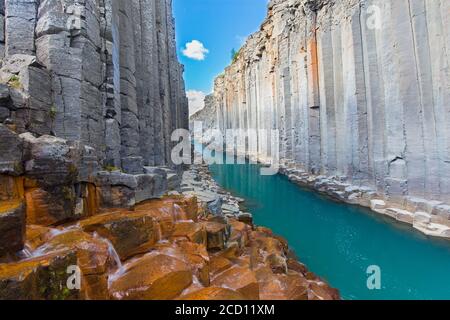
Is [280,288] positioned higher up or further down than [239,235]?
further down

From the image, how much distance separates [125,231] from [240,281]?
214 centimetres

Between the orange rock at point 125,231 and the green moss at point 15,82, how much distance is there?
306 centimetres

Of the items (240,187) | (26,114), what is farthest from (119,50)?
(240,187)

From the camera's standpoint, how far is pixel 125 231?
396 cm

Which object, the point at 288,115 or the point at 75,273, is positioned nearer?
the point at 75,273

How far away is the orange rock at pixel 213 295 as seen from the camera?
10.3 feet

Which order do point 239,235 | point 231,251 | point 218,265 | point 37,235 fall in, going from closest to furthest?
point 37,235 → point 218,265 → point 231,251 → point 239,235

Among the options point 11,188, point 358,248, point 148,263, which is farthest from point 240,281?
point 358,248

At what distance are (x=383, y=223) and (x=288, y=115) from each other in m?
13.8

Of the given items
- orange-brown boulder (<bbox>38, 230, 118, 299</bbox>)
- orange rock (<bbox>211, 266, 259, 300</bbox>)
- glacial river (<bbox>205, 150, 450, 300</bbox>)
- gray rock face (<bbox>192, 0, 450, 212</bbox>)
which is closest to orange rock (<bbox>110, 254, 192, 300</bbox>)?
orange-brown boulder (<bbox>38, 230, 118, 299</bbox>)

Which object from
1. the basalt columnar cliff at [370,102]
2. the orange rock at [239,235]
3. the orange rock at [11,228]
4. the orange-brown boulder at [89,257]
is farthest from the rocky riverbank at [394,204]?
the orange rock at [11,228]

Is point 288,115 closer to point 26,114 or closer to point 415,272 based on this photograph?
point 415,272

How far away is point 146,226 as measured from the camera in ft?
14.2

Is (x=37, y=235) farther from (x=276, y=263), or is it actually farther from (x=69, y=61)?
(x=276, y=263)
